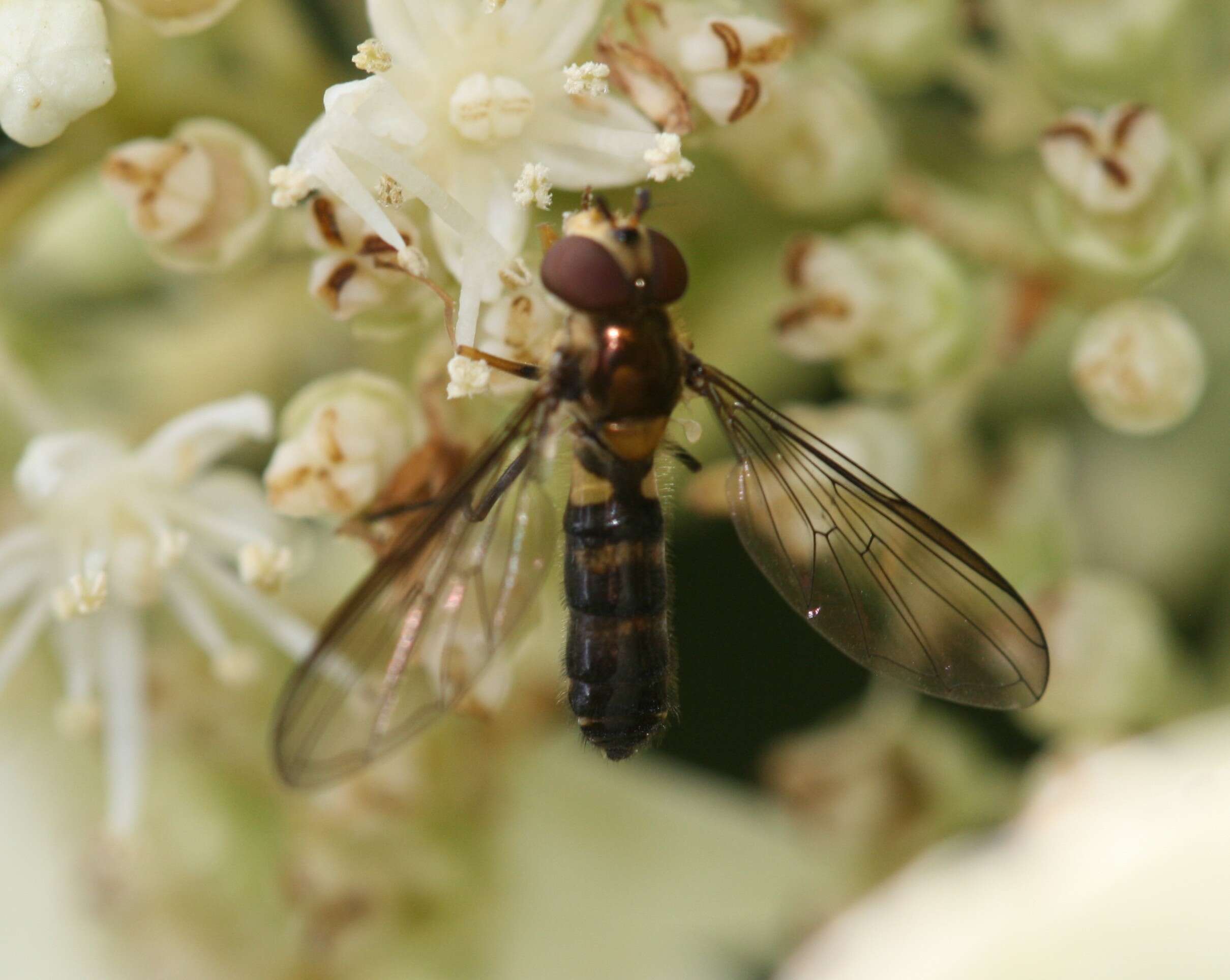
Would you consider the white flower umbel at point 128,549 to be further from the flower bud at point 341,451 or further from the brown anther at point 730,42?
the brown anther at point 730,42

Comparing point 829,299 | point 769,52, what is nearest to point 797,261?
point 829,299

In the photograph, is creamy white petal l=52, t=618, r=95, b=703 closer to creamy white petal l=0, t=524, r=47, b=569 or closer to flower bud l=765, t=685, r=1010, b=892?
creamy white petal l=0, t=524, r=47, b=569

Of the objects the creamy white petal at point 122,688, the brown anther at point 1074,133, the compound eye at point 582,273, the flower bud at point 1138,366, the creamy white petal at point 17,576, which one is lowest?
the creamy white petal at point 122,688

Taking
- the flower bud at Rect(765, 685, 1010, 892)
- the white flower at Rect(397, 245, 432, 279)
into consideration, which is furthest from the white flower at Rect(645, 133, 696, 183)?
the flower bud at Rect(765, 685, 1010, 892)

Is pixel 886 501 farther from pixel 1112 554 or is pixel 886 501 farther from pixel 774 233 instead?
pixel 1112 554

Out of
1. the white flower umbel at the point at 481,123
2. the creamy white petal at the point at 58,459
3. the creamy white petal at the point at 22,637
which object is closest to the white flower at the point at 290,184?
the white flower umbel at the point at 481,123
